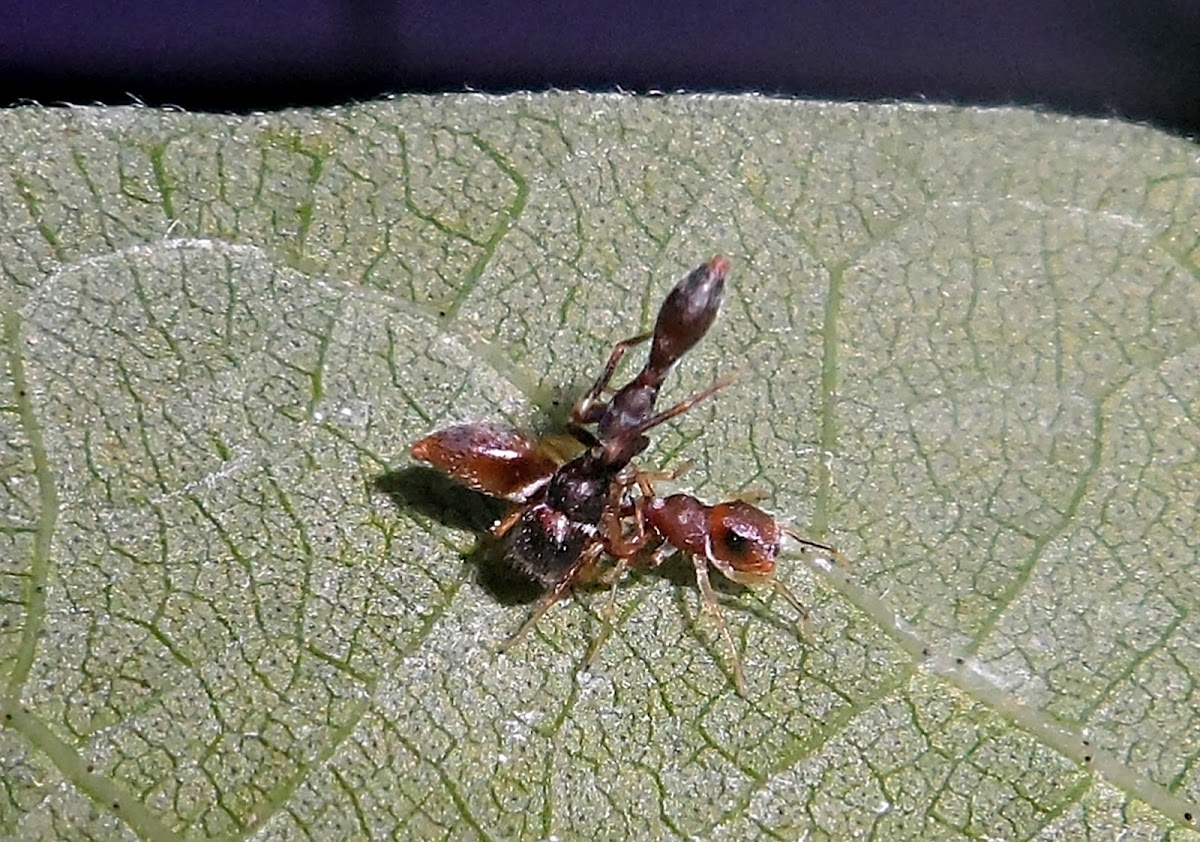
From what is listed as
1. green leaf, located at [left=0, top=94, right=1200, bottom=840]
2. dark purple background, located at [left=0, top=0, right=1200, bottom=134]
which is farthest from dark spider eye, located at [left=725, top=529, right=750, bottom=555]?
dark purple background, located at [left=0, top=0, right=1200, bottom=134]

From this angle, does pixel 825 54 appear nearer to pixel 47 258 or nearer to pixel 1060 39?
pixel 1060 39

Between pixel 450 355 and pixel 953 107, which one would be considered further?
pixel 953 107

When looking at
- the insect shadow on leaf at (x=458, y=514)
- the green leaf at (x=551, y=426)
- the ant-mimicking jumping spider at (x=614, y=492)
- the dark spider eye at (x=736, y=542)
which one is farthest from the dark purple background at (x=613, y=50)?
the dark spider eye at (x=736, y=542)

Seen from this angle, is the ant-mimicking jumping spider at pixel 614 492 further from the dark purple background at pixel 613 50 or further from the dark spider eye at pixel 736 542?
the dark purple background at pixel 613 50

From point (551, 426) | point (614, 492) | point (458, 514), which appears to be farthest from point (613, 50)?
point (458, 514)

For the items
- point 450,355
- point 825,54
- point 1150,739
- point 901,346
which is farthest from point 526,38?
point 1150,739

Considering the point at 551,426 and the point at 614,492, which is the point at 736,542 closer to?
the point at 614,492
